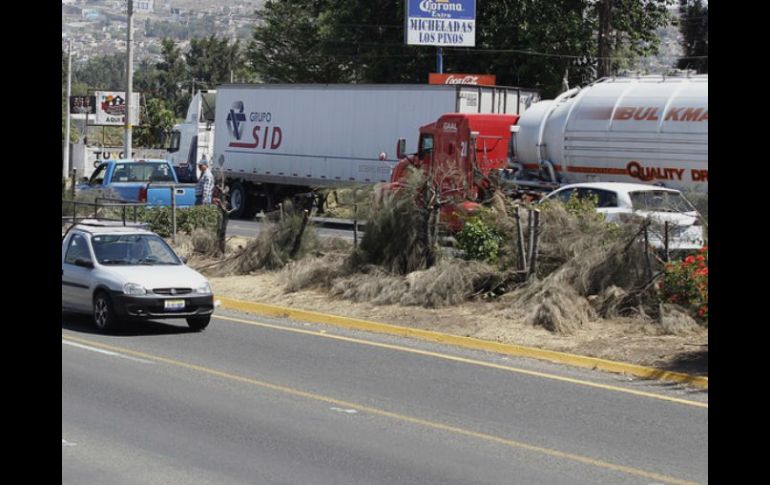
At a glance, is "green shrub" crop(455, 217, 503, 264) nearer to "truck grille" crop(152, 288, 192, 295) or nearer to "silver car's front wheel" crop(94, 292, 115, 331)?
"truck grille" crop(152, 288, 192, 295)

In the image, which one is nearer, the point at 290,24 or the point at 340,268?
the point at 340,268

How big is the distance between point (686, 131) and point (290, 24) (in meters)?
48.2

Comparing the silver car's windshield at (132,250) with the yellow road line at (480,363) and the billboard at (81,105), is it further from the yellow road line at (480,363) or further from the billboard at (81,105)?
the billboard at (81,105)

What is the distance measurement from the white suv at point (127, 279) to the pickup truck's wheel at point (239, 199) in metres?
23.0

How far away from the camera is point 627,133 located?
23.8 metres

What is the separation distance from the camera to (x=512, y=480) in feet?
27.6

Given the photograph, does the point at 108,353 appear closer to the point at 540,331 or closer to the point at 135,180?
the point at 540,331

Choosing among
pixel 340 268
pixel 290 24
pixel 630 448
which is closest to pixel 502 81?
pixel 290 24

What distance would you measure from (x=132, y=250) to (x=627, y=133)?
11444 millimetres

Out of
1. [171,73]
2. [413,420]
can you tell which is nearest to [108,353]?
[413,420]

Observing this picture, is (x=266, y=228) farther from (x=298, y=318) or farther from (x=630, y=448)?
(x=630, y=448)

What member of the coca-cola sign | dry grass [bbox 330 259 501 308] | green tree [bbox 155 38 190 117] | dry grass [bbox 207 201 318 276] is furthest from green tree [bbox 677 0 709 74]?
green tree [bbox 155 38 190 117]

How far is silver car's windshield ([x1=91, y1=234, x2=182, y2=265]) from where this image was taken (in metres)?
16.5

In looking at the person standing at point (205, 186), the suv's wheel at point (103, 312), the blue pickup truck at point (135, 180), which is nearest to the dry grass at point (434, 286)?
the suv's wheel at point (103, 312)
